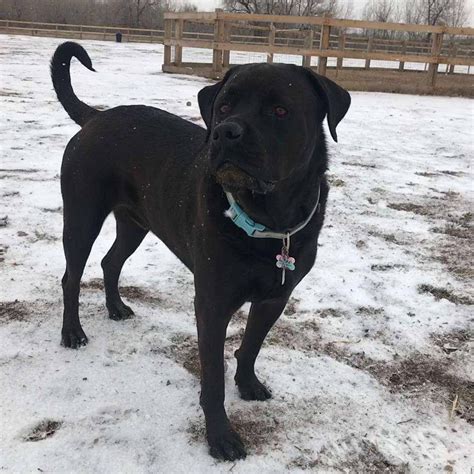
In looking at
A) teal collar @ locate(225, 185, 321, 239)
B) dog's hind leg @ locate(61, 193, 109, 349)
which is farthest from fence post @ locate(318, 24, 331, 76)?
teal collar @ locate(225, 185, 321, 239)

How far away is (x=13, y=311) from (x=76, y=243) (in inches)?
26.6

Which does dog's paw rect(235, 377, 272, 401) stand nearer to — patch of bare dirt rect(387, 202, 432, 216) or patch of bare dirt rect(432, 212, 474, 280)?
patch of bare dirt rect(432, 212, 474, 280)

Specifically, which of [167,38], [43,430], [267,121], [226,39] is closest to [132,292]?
[43,430]

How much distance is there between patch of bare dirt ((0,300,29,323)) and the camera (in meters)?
3.08

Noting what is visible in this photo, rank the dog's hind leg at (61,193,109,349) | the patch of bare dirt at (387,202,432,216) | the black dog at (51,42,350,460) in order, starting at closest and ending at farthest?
1. the black dog at (51,42,350,460)
2. the dog's hind leg at (61,193,109,349)
3. the patch of bare dirt at (387,202,432,216)

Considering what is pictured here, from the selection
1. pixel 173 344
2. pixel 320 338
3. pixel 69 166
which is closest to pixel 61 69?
pixel 69 166

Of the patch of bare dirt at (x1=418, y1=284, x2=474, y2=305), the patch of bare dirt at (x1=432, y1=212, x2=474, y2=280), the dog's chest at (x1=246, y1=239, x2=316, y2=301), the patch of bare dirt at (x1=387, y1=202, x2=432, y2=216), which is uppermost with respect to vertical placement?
the dog's chest at (x1=246, y1=239, x2=316, y2=301)

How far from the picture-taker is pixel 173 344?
2977 millimetres

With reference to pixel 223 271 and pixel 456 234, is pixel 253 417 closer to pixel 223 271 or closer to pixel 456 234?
pixel 223 271

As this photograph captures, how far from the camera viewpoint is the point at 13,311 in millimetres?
3150

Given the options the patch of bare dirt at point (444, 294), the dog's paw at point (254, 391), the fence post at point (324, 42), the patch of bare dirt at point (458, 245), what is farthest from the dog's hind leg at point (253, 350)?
the fence post at point (324, 42)

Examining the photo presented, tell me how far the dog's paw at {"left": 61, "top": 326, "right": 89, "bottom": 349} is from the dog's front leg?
93 cm

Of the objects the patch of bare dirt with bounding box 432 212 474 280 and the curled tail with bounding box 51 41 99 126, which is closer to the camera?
the curled tail with bounding box 51 41 99 126

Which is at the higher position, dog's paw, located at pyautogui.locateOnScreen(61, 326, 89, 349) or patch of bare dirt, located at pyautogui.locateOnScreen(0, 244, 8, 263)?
patch of bare dirt, located at pyautogui.locateOnScreen(0, 244, 8, 263)
